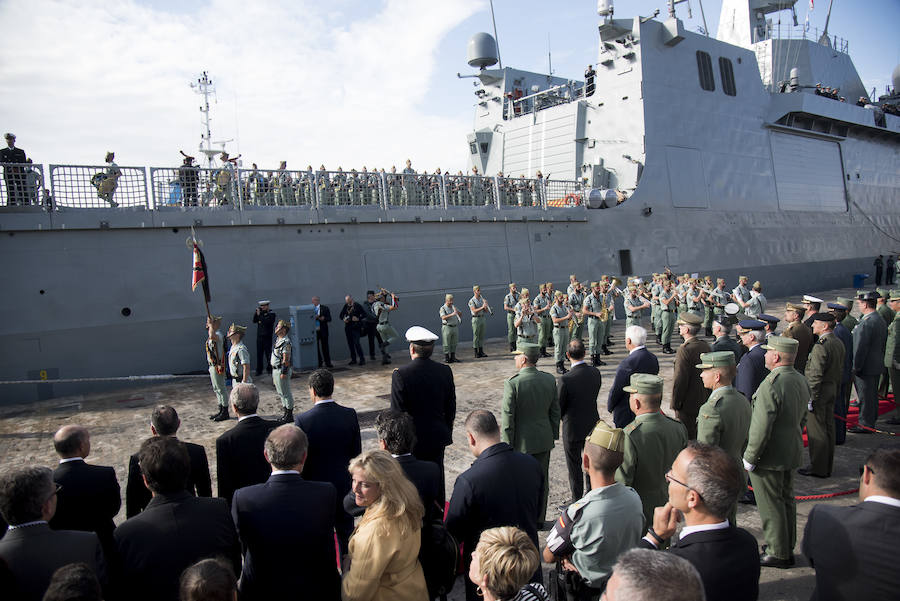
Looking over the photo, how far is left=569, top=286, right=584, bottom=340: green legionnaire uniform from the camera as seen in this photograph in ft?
41.5

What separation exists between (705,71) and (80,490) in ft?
69.9

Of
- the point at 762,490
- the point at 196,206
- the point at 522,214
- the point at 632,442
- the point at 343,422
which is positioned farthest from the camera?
the point at 522,214

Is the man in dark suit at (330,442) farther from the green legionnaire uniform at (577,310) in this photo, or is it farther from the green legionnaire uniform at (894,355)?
the green legionnaire uniform at (577,310)

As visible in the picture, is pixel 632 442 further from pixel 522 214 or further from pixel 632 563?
pixel 522 214

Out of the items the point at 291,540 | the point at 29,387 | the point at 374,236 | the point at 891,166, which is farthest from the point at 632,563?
the point at 891,166

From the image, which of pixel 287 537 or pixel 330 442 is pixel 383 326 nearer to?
pixel 330 442

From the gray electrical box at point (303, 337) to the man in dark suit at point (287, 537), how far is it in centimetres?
950

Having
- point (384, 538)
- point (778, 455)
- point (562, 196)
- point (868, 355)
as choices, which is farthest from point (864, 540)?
point (562, 196)

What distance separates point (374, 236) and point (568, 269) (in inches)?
250

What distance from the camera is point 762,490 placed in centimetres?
409

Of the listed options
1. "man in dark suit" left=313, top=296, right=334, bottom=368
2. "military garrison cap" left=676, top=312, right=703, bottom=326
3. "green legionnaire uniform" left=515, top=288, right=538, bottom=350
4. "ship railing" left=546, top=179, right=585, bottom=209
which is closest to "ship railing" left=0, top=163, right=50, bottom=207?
"man in dark suit" left=313, top=296, right=334, bottom=368

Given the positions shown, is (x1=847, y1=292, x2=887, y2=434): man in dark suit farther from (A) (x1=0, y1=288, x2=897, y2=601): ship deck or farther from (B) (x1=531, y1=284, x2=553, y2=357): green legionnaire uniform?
(B) (x1=531, y1=284, x2=553, y2=357): green legionnaire uniform

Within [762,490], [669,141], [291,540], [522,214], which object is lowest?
[762,490]

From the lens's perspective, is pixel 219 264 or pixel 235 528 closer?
pixel 235 528
